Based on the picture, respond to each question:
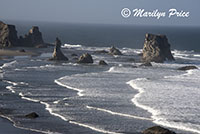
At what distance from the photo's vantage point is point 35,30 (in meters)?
123

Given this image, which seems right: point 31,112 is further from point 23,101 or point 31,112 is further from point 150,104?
point 150,104

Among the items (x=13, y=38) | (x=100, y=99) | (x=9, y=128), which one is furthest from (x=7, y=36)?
(x=9, y=128)

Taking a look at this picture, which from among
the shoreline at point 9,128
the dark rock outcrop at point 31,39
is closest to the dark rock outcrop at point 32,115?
the shoreline at point 9,128

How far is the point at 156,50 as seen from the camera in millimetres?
84562

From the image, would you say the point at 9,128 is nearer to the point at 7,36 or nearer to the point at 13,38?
the point at 7,36

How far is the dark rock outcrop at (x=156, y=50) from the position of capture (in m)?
84.0

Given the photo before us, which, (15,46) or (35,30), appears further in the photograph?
(35,30)

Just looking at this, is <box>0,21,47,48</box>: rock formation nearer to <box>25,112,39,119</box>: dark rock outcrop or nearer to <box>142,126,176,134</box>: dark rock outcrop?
<box>25,112,39,119</box>: dark rock outcrop

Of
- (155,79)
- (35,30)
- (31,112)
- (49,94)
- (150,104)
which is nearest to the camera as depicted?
(31,112)

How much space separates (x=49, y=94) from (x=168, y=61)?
4422 cm

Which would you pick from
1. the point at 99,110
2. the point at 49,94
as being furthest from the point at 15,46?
the point at 99,110

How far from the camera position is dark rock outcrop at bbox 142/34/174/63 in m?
84.0

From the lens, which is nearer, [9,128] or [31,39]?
[9,128]

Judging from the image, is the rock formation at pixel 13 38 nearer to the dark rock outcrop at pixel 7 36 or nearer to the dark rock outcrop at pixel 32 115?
the dark rock outcrop at pixel 7 36
